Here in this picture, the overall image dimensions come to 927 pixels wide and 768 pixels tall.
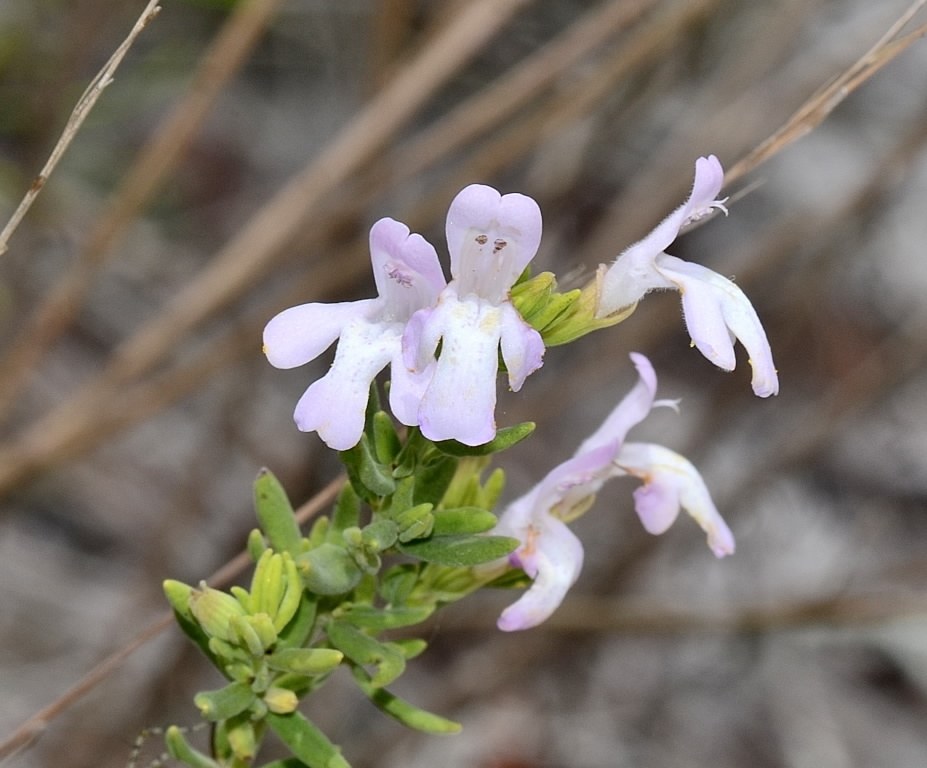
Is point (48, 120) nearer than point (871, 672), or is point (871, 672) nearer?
point (48, 120)

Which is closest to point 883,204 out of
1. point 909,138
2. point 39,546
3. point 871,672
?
point 909,138

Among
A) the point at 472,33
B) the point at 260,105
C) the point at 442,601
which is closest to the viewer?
the point at 442,601

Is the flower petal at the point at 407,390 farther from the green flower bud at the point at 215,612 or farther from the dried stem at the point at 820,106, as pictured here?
the dried stem at the point at 820,106

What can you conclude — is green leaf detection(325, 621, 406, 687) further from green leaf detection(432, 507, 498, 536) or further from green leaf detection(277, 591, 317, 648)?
green leaf detection(432, 507, 498, 536)

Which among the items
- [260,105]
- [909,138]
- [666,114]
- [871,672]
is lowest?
[871,672]

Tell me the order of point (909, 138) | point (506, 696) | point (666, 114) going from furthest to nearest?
point (666, 114)
point (506, 696)
point (909, 138)

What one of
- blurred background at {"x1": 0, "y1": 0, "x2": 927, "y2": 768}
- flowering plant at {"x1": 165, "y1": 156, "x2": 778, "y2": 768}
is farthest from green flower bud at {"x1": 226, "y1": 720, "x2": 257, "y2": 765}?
blurred background at {"x1": 0, "y1": 0, "x2": 927, "y2": 768}

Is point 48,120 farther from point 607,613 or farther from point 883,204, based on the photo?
point 883,204
